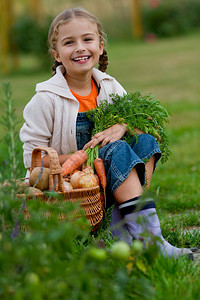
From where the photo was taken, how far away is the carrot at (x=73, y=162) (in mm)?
3020

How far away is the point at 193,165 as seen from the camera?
5.95 meters

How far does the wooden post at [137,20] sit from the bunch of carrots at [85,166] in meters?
24.5

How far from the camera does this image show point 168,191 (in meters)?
4.79

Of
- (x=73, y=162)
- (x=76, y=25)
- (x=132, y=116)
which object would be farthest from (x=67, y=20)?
(x=73, y=162)

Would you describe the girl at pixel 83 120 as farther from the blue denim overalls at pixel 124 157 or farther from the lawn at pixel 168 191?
the lawn at pixel 168 191

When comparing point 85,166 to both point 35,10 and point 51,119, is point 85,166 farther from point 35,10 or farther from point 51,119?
point 35,10

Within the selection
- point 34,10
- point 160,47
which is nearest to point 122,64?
point 160,47

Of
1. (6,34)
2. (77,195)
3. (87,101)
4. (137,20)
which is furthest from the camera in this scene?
(137,20)

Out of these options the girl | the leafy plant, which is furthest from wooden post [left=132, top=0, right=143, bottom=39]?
the leafy plant

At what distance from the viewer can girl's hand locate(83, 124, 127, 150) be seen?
10.3 ft

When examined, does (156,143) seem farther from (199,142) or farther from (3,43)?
(3,43)

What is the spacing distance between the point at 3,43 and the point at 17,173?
63.4ft

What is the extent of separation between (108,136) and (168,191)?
182 cm

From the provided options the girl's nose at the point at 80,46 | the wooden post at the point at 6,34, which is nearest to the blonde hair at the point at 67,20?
the girl's nose at the point at 80,46
